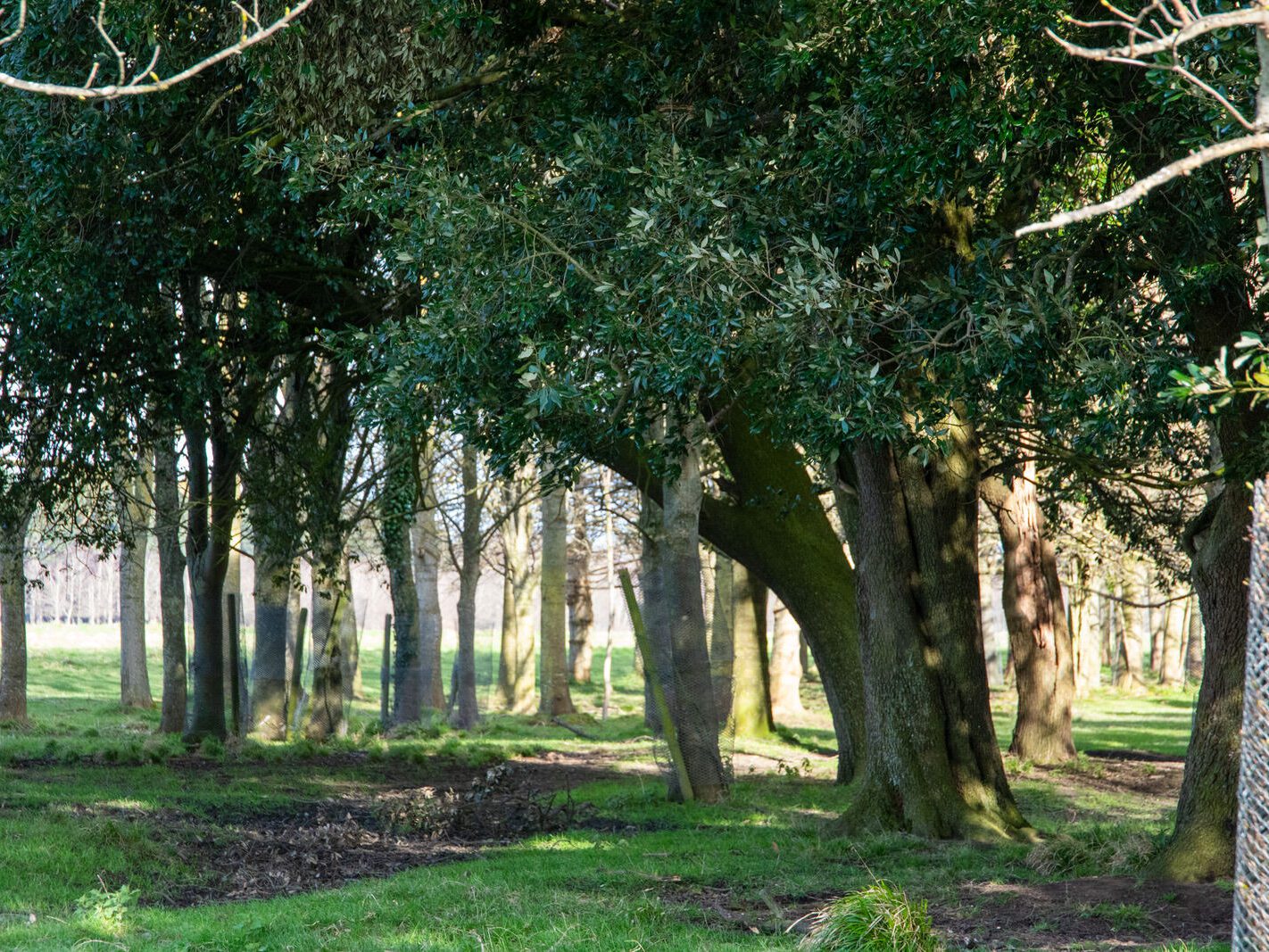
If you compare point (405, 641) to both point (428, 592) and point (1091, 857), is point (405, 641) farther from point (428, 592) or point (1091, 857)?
point (1091, 857)

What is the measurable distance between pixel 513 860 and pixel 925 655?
3.93m

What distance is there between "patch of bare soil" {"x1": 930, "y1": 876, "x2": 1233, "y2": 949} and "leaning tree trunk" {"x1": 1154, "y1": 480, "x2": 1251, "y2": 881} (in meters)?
0.22

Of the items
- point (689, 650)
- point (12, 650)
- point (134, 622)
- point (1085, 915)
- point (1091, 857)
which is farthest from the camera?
point (134, 622)

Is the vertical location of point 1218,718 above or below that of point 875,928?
above

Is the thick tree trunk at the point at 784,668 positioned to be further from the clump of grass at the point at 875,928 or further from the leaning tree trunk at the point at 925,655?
the clump of grass at the point at 875,928

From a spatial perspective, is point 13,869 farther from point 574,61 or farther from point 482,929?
point 574,61

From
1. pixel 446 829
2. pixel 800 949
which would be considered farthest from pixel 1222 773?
pixel 446 829

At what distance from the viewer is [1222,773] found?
7977mm

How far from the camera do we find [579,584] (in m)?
34.7

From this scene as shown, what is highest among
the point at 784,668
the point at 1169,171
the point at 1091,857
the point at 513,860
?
the point at 1169,171

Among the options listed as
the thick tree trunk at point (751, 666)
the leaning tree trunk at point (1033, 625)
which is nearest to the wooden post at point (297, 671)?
the thick tree trunk at point (751, 666)

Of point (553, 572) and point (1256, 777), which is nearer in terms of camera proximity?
point (1256, 777)

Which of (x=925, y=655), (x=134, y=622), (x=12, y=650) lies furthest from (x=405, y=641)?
(x=925, y=655)

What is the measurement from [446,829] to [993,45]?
848 centimetres
